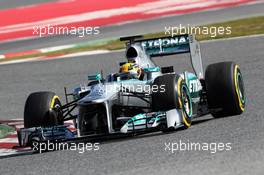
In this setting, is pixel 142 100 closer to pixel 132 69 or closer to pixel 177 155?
pixel 132 69

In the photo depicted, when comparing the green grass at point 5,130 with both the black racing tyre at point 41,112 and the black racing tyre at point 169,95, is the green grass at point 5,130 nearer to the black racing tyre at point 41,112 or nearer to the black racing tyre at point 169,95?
the black racing tyre at point 41,112

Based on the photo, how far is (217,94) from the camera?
11.6 metres

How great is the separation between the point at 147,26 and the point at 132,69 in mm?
12093

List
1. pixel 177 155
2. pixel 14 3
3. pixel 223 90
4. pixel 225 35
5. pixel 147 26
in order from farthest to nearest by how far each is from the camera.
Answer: pixel 14 3
pixel 147 26
pixel 225 35
pixel 223 90
pixel 177 155

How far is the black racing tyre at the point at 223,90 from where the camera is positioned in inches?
453

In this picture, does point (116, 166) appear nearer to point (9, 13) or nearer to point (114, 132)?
point (114, 132)

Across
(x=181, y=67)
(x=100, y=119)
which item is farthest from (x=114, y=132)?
(x=181, y=67)

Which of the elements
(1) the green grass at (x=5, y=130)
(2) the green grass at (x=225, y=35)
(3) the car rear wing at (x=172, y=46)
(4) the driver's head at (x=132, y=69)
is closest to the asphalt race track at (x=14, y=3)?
(2) the green grass at (x=225, y=35)

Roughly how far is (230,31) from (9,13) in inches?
321

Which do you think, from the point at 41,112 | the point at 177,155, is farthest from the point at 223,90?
the point at 177,155

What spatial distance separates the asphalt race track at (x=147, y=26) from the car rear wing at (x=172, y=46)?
10.4 m

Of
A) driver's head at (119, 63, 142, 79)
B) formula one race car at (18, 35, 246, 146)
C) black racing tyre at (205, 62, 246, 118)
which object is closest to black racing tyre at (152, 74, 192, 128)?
formula one race car at (18, 35, 246, 146)

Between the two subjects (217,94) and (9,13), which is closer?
(217,94)

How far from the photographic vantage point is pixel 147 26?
23.5m
